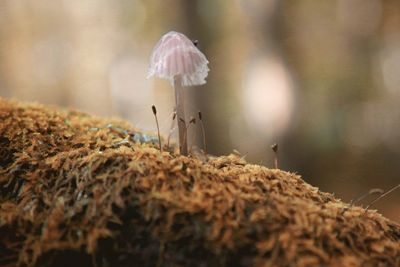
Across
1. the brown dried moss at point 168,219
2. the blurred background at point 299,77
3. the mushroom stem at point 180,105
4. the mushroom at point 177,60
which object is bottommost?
the brown dried moss at point 168,219

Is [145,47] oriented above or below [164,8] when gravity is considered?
above

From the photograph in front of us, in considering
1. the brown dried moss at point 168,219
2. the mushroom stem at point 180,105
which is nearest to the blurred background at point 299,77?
the mushroom stem at point 180,105

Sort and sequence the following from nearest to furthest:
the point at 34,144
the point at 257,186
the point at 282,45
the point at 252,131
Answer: the point at 257,186
the point at 34,144
the point at 282,45
the point at 252,131

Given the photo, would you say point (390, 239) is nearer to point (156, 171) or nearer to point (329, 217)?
point (329, 217)

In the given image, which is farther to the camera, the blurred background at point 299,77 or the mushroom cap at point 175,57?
the blurred background at point 299,77

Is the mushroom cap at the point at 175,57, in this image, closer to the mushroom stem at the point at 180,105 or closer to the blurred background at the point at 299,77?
the mushroom stem at the point at 180,105

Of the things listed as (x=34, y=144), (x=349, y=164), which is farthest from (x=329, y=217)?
(x=349, y=164)

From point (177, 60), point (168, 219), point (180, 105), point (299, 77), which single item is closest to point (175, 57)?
point (177, 60)

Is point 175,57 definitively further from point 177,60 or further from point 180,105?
point 180,105

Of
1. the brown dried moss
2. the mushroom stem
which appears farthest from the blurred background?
the brown dried moss
